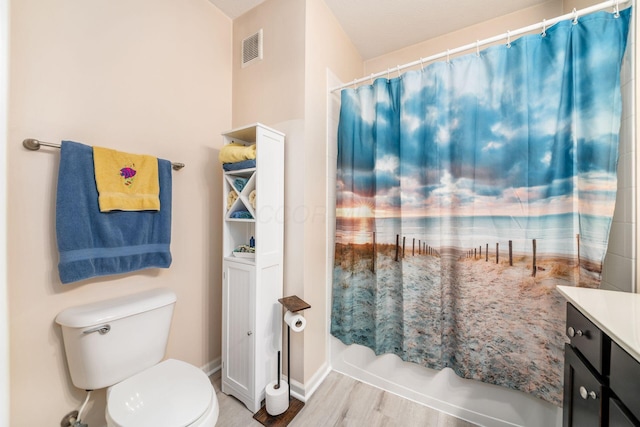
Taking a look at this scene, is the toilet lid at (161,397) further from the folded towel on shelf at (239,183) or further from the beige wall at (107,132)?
the folded towel on shelf at (239,183)

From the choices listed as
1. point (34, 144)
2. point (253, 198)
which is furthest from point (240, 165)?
point (34, 144)

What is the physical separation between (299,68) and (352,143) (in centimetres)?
58

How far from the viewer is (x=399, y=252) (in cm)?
154

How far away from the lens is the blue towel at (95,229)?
1.02 metres

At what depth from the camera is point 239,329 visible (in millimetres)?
1446

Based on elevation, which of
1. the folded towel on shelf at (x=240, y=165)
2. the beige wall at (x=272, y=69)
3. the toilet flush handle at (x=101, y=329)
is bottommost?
the toilet flush handle at (x=101, y=329)

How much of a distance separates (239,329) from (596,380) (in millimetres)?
1514

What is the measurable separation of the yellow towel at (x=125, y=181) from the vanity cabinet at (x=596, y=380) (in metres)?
1.84

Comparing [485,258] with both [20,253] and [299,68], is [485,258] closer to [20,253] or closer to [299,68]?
[299,68]

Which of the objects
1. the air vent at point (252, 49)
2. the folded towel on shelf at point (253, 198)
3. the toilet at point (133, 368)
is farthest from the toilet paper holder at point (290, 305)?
the air vent at point (252, 49)

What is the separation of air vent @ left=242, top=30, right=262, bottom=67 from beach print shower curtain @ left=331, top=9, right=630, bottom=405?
0.68 meters

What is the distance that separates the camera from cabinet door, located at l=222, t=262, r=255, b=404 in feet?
4.55

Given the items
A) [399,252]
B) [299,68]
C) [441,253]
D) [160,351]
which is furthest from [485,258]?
[160,351]

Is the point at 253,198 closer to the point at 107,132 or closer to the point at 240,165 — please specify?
the point at 240,165
